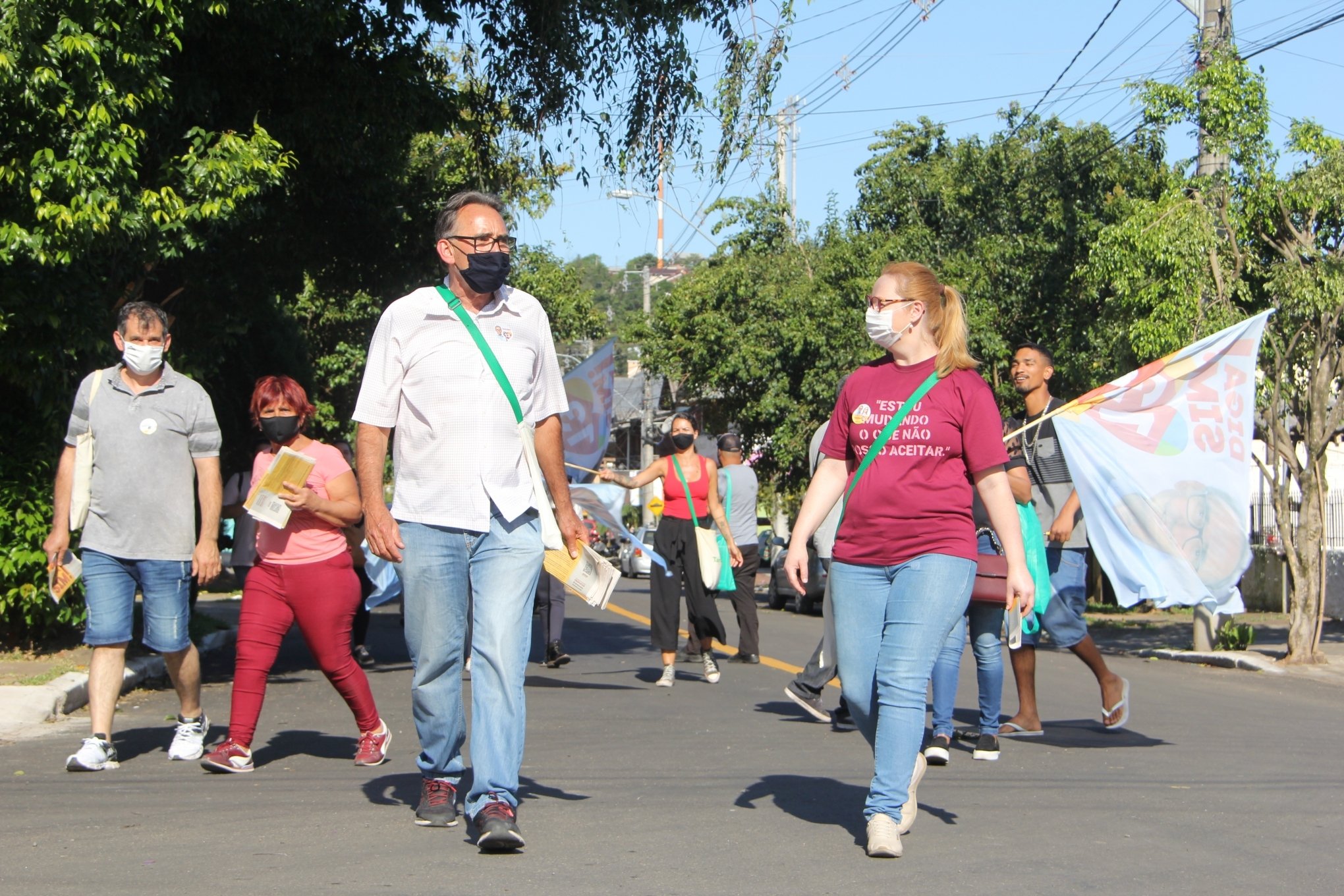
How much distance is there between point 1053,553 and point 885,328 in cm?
303

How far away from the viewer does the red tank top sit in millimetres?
10688

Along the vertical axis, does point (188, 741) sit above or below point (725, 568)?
below

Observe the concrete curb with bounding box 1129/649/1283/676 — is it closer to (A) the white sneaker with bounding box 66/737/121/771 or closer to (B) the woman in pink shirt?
(B) the woman in pink shirt

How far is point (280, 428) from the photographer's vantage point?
6.50 m

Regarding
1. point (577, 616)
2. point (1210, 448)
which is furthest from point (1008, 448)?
point (577, 616)

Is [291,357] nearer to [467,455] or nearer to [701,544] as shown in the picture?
[701,544]

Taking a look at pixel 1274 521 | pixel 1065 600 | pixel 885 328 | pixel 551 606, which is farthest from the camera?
pixel 1274 521

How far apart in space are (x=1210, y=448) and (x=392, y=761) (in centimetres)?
471

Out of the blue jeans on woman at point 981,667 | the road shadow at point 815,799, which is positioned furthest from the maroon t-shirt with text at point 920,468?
the blue jeans on woman at point 981,667

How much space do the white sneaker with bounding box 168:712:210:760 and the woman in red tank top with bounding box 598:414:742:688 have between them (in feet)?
14.5

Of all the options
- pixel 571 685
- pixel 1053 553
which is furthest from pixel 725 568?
pixel 1053 553

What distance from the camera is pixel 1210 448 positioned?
308 inches

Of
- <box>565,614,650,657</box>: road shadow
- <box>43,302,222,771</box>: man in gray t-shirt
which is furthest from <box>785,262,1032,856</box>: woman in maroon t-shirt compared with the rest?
<box>565,614,650,657</box>: road shadow

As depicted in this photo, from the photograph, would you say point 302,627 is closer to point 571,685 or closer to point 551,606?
point 571,685
